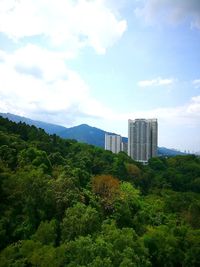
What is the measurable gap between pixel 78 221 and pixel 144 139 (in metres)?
69.2

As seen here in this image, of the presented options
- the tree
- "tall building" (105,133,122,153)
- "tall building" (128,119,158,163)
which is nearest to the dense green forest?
the tree

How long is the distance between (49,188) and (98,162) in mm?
18900

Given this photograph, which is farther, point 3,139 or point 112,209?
point 3,139

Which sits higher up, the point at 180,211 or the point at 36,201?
the point at 36,201

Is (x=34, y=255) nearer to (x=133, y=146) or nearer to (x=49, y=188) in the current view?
(x=49, y=188)

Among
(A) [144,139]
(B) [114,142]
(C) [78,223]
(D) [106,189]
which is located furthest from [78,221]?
(B) [114,142]

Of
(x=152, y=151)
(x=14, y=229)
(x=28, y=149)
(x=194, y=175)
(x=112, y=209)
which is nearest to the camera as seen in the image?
(x=14, y=229)

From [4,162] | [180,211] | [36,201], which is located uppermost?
[4,162]

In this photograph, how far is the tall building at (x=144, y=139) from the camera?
3492 inches

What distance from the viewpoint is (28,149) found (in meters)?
30.1

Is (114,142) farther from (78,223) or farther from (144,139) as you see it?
(78,223)

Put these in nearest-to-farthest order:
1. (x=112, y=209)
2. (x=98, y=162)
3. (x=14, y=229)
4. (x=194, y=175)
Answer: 1. (x=14, y=229)
2. (x=112, y=209)
3. (x=98, y=162)
4. (x=194, y=175)


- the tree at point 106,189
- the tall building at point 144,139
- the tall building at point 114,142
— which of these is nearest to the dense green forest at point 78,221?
the tree at point 106,189

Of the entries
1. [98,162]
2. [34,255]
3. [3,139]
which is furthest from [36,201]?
[98,162]
